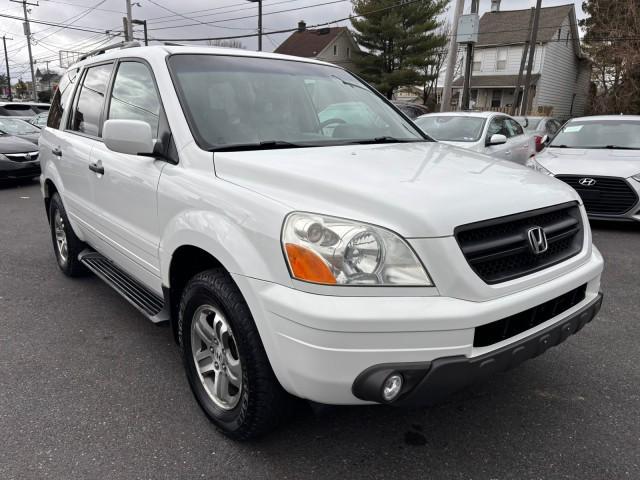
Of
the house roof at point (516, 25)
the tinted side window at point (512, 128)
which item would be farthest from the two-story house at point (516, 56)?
the tinted side window at point (512, 128)

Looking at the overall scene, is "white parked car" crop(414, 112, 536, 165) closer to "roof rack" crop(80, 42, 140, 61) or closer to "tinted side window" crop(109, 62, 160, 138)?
"roof rack" crop(80, 42, 140, 61)

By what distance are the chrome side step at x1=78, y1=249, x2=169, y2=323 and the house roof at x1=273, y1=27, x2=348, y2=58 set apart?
36.5m

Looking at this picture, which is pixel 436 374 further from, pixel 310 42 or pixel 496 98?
pixel 310 42

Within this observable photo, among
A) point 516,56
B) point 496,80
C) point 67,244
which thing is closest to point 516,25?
point 516,56

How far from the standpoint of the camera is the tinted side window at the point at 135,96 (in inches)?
112

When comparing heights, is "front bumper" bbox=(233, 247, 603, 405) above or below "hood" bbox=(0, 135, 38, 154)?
above

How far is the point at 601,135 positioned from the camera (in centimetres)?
752

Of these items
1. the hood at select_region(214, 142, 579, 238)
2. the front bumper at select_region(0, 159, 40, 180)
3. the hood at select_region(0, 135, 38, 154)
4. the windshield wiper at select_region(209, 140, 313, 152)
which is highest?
the windshield wiper at select_region(209, 140, 313, 152)

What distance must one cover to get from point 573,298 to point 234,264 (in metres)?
1.58

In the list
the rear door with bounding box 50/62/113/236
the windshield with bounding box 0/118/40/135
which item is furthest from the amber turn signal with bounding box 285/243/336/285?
the windshield with bounding box 0/118/40/135

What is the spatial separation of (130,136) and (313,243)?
4.04 feet

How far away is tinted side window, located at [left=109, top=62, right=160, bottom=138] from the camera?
9.36 ft

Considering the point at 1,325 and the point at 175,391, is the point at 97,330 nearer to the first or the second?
the point at 1,325

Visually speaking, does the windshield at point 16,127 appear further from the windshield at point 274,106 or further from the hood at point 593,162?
the hood at point 593,162
